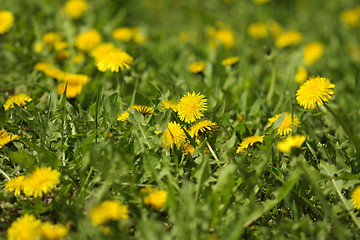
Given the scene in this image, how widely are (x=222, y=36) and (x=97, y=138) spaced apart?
2.37 metres

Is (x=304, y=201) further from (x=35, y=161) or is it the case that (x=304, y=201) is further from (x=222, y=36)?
(x=222, y=36)

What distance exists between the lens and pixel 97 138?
6.38 ft

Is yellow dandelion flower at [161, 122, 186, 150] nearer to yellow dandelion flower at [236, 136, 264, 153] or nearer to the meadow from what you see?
the meadow

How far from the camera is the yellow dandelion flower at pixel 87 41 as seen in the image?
3.24 meters

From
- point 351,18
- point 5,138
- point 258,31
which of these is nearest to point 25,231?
point 5,138

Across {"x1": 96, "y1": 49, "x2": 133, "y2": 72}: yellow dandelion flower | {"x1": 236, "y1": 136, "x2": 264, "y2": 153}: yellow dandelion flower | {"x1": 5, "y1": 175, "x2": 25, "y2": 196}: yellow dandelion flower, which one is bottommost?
{"x1": 5, "y1": 175, "x2": 25, "y2": 196}: yellow dandelion flower

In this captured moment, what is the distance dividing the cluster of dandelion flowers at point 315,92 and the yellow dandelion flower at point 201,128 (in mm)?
454

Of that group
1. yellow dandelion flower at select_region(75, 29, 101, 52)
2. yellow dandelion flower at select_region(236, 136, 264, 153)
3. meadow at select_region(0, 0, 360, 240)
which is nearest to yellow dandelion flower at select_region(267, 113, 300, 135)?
meadow at select_region(0, 0, 360, 240)

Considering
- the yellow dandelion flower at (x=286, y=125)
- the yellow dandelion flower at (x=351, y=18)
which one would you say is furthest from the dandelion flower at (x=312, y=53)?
the yellow dandelion flower at (x=286, y=125)

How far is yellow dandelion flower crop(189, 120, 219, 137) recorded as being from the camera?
1881 mm

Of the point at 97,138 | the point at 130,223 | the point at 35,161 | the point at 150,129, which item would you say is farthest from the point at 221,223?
the point at 35,161

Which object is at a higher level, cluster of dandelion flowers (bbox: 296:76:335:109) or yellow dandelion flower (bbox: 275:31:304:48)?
yellow dandelion flower (bbox: 275:31:304:48)

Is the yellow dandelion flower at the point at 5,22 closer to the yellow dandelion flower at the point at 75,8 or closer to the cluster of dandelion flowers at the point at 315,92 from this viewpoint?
the yellow dandelion flower at the point at 75,8

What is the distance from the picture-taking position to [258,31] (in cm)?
419
